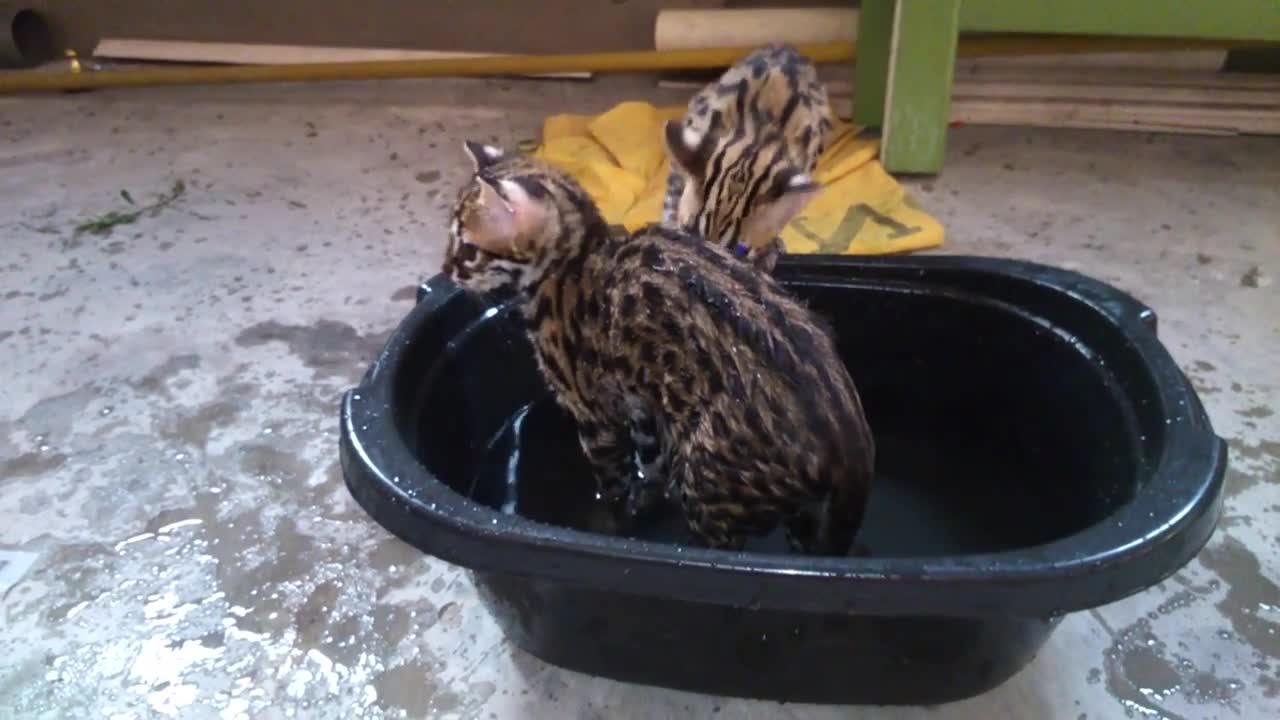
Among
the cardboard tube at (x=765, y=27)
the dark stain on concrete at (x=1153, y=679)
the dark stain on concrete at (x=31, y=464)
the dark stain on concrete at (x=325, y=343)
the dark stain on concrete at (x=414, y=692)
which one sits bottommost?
the dark stain on concrete at (x=414, y=692)

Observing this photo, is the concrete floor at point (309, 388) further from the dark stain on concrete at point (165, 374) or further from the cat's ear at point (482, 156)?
the cat's ear at point (482, 156)

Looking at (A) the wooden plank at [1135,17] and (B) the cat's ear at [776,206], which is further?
(A) the wooden plank at [1135,17]

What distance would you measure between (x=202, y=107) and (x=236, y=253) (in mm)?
1040

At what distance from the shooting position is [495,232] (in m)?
1.39

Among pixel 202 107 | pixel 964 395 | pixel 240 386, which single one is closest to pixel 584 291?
pixel 964 395

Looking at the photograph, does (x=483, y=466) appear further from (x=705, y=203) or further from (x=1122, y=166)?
(x=1122, y=166)

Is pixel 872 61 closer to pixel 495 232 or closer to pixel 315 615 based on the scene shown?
pixel 495 232

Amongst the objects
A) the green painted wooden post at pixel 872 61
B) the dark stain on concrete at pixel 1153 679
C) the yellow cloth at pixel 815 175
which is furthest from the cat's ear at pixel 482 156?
the green painted wooden post at pixel 872 61

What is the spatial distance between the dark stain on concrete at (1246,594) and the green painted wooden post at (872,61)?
1.60 meters

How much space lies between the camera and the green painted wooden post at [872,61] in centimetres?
273

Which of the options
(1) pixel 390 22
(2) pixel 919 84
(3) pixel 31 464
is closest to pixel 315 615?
(3) pixel 31 464

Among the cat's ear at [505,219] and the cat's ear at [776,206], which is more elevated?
the cat's ear at [505,219]

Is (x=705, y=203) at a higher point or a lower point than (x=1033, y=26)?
lower

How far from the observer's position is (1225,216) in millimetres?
2387
